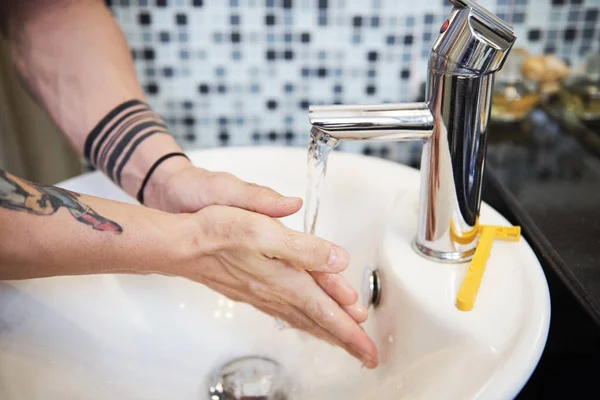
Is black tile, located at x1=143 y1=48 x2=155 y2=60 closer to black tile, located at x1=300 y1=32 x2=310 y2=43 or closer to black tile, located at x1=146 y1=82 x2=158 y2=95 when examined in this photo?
black tile, located at x1=146 y1=82 x2=158 y2=95

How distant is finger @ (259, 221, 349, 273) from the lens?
547 mm

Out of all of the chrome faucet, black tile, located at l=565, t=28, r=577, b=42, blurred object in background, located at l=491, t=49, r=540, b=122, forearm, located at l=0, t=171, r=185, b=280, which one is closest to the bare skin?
forearm, located at l=0, t=171, r=185, b=280

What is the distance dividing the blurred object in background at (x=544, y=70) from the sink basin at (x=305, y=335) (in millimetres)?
271

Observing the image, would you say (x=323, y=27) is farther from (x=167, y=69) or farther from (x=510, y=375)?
(x=510, y=375)

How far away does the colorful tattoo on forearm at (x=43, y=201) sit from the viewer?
485 millimetres

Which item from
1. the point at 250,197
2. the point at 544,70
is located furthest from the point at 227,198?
the point at 544,70

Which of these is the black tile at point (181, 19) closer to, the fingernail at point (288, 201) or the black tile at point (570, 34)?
the fingernail at point (288, 201)

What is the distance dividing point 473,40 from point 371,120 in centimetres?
10

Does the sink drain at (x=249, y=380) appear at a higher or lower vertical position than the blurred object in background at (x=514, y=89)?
lower

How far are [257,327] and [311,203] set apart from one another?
171mm

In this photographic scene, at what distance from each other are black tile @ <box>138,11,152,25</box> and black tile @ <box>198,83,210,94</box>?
112 mm

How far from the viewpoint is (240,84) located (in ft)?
3.01

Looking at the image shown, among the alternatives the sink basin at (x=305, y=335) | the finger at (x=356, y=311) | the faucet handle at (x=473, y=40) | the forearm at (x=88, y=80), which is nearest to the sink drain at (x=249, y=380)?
the sink basin at (x=305, y=335)

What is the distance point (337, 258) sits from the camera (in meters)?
0.55
